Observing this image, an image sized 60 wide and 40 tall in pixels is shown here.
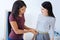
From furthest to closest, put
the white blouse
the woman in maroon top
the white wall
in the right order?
the white wall → the white blouse → the woman in maroon top

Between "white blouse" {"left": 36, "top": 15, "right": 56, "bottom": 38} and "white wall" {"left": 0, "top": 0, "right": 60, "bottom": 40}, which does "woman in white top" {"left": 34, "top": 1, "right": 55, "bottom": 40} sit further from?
"white wall" {"left": 0, "top": 0, "right": 60, "bottom": 40}

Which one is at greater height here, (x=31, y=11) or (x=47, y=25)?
(x=31, y=11)

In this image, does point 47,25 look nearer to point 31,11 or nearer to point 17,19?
point 17,19

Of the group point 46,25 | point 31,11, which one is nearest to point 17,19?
point 46,25

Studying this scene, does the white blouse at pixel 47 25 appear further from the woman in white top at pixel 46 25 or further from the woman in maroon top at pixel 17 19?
the woman in maroon top at pixel 17 19

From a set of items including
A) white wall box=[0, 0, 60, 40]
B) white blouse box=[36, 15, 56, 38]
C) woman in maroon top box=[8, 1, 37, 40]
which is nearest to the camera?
woman in maroon top box=[8, 1, 37, 40]

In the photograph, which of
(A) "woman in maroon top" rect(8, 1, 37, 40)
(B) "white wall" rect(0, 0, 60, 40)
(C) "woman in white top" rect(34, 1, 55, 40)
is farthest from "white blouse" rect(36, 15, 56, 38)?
(B) "white wall" rect(0, 0, 60, 40)

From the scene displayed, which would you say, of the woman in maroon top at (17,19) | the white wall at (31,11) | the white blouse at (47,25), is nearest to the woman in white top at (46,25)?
the white blouse at (47,25)

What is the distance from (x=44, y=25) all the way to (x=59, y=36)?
0.57 m

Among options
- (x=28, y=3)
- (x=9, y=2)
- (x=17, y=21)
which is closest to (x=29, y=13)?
(x=28, y=3)

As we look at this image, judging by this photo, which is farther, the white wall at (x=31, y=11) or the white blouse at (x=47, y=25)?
the white wall at (x=31, y=11)

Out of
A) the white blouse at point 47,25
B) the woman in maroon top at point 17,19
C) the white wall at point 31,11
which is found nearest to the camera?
the woman in maroon top at point 17,19

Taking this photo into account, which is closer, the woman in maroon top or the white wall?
the woman in maroon top

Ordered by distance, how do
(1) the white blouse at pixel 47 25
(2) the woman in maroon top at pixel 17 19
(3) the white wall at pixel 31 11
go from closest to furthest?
(2) the woman in maroon top at pixel 17 19 < (1) the white blouse at pixel 47 25 < (3) the white wall at pixel 31 11
